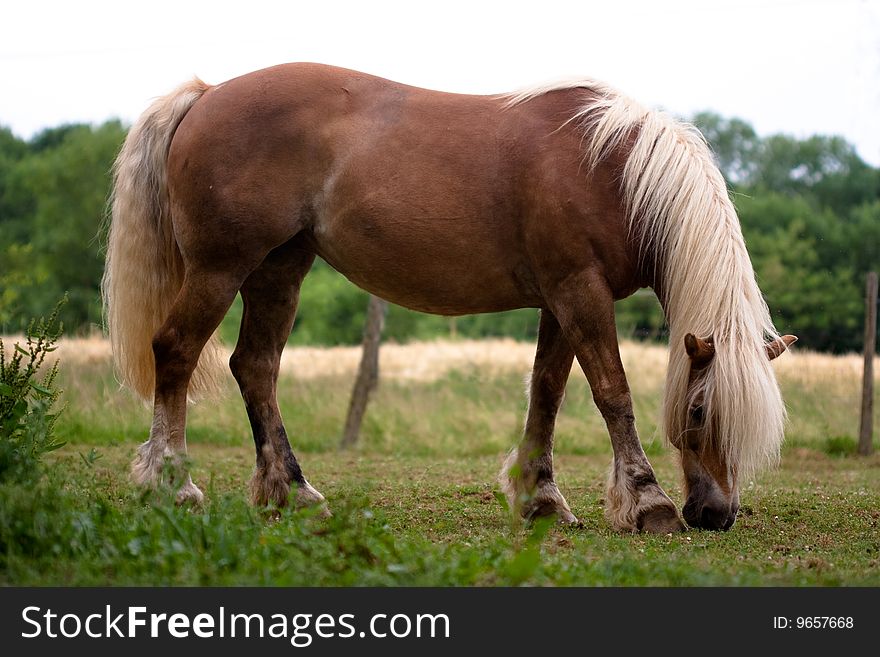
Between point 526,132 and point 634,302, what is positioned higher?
point 526,132

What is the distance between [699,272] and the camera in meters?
4.74

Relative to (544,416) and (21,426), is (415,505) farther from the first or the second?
(21,426)

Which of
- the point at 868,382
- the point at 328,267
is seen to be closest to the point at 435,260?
the point at 868,382

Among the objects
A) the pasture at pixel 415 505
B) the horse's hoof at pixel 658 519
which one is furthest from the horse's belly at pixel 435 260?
the horse's hoof at pixel 658 519

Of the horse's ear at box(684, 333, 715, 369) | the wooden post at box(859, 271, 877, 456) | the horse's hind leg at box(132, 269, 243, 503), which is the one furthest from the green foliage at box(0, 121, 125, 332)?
the horse's ear at box(684, 333, 715, 369)

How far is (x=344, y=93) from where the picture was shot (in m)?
5.29

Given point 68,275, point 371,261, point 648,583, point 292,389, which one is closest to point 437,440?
point 292,389

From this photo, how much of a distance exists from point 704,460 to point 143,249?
133 inches

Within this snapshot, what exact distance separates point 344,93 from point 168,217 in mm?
1277

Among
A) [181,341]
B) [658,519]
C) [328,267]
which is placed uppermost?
[181,341]

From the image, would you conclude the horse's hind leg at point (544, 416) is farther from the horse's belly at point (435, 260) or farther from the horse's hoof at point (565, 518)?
the horse's belly at point (435, 260)
